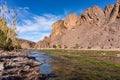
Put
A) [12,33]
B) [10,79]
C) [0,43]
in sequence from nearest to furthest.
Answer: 1. [10,79]
2. [0,43]
3. [12,33]

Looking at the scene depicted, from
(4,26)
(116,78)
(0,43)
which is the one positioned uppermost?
(4,26)

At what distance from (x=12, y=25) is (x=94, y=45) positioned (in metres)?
119

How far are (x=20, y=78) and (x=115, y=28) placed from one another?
18088cm

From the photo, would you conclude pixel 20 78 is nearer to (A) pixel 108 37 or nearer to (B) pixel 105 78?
(B) pixel 105 78

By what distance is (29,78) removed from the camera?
23609 millimetres

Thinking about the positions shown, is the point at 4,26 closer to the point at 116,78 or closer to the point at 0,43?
the point at 0,43

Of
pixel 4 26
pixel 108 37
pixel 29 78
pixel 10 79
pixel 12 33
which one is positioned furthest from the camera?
pixel 108 37

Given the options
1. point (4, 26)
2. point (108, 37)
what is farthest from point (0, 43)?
point (108, 37)

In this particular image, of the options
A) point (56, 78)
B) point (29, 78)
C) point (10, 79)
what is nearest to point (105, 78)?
point (56, 78)

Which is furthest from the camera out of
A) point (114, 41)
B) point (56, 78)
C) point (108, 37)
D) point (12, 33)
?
point (108, 37)

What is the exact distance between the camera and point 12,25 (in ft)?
305

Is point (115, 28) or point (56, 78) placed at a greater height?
point (115, 28)

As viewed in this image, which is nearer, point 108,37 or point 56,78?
point 56,78

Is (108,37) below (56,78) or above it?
above
